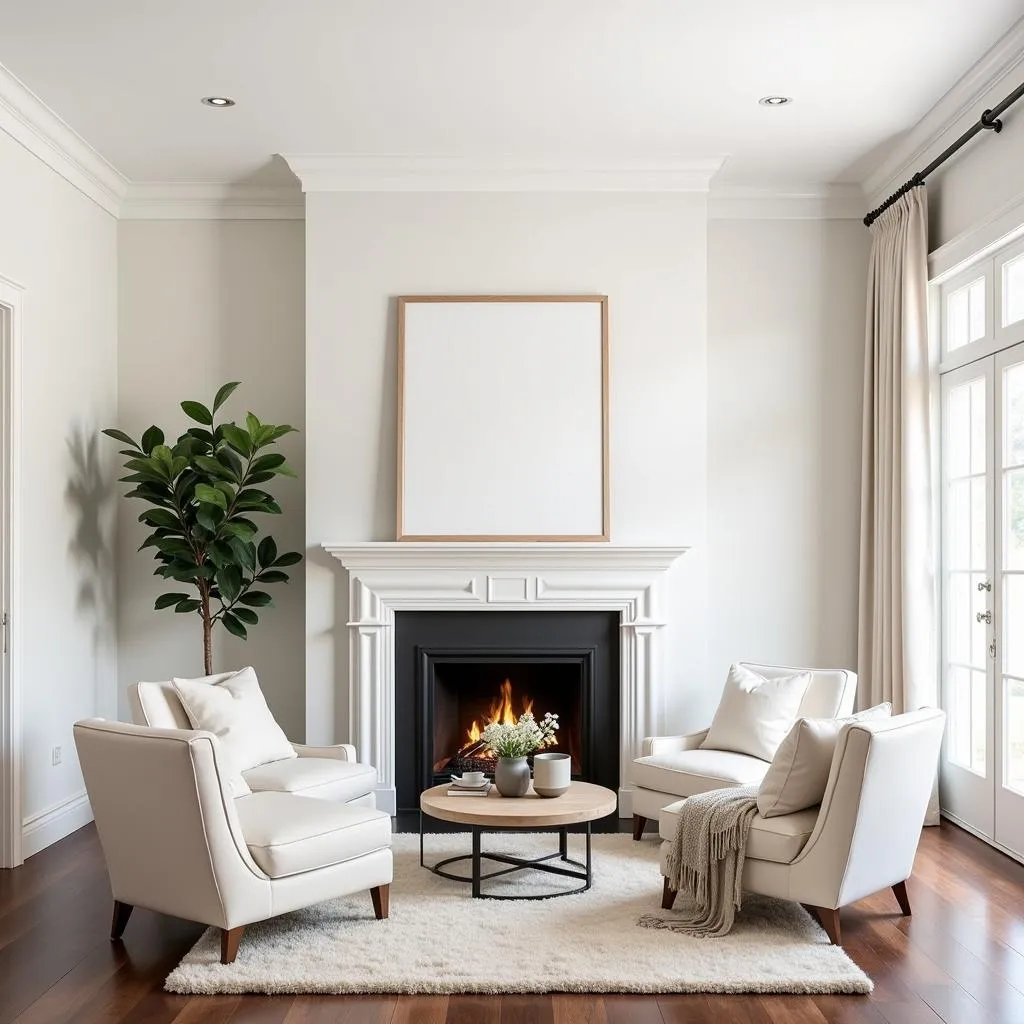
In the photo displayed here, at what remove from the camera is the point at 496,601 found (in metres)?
5.31

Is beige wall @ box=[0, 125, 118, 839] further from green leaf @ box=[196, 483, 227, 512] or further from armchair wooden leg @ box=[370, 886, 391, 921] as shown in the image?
armchair wooden leg @ box=[370, 886, 391, 921]

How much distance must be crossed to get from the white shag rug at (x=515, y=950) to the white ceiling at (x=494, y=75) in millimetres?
3113

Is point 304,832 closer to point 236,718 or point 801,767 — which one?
point 236,718

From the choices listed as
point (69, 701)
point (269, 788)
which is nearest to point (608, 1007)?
point (269, 788)

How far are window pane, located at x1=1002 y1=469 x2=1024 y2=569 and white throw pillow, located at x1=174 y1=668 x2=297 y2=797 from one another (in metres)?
3.06

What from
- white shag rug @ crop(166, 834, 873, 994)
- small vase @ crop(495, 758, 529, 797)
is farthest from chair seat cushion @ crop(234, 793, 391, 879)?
small vase @ crop(495, 758, 529, 797)

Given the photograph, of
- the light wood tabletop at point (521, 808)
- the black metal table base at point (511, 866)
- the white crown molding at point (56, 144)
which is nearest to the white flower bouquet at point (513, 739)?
the light wood tabletop at point (521, 808)

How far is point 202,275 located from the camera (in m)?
5.75

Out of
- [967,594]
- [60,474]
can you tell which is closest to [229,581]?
[60,474]

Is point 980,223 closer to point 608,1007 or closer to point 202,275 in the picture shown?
point 608,1007

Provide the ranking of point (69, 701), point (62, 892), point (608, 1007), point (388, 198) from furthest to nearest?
point (388, 198) → point (69, 701) → point (62, 892) → point (608, 1007)

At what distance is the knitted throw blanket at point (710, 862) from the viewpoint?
3.52 m

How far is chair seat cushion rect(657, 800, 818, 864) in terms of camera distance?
3465 mm

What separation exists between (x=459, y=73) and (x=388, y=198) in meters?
1.13
